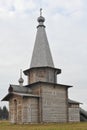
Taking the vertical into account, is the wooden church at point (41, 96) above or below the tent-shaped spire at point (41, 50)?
below

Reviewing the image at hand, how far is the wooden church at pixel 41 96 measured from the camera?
37.5 m

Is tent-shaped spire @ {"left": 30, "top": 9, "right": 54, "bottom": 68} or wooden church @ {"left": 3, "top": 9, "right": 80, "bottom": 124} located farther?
tent-shaped spire @ {"left": 30, "top": 9, "right": 54, "bottom": 68}

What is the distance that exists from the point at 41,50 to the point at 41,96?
26.2ft

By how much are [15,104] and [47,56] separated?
8749 mm

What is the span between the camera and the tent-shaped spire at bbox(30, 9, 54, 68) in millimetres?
41594

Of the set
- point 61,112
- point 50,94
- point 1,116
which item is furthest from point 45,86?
point 1,116

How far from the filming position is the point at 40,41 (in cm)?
4350

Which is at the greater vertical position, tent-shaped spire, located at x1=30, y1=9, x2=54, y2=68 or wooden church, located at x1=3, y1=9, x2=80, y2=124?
tent-shaped spire, located at x1=30, y1=9, x2=54, y2=68

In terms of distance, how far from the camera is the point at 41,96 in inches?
1501

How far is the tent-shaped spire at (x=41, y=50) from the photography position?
41.6 meters

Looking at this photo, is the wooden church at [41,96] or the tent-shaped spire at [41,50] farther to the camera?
the tent-shaped spire at [41,50]

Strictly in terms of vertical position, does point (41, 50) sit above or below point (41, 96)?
above

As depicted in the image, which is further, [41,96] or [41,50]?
[41,50]

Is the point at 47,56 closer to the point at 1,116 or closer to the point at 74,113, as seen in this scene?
the point at 74,113
